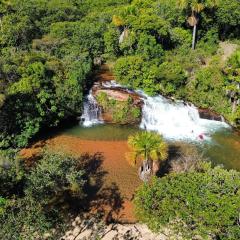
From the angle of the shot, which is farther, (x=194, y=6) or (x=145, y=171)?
(x=194, y=6)

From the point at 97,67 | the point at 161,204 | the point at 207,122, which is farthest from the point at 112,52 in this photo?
the point at 161,204

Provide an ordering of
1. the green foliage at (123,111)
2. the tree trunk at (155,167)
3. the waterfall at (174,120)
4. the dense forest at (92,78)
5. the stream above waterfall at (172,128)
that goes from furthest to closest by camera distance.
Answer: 1. the green foliage at (123,111)
2. the waterfall at (174,120)
3. the stream above waterfall at (172,128)
4. the tree trunk at (155,167)
5. the dense forest at (92,78)

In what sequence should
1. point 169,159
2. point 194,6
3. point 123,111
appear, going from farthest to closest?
point 194,6, point 123,111, point 169,159

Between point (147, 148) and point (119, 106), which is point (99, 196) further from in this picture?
point (119, 106)

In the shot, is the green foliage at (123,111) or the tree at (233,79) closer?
the tree at (233,79)

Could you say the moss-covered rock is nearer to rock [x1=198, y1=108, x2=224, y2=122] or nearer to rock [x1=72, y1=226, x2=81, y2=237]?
rock [x1=198, y1=108, x2=224, y2=122]

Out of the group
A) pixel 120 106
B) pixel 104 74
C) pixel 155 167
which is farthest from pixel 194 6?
pixel 155 167

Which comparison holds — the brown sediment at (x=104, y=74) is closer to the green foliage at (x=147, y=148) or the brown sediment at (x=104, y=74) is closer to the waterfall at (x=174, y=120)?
the waterfall at (x=174, y=120)

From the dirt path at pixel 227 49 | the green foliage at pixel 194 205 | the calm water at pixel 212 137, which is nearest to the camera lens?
the green foliage at pixel 194 205

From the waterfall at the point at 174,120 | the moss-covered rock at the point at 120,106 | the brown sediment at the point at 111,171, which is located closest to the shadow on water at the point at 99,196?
the brown sediment at the point at 111,171
